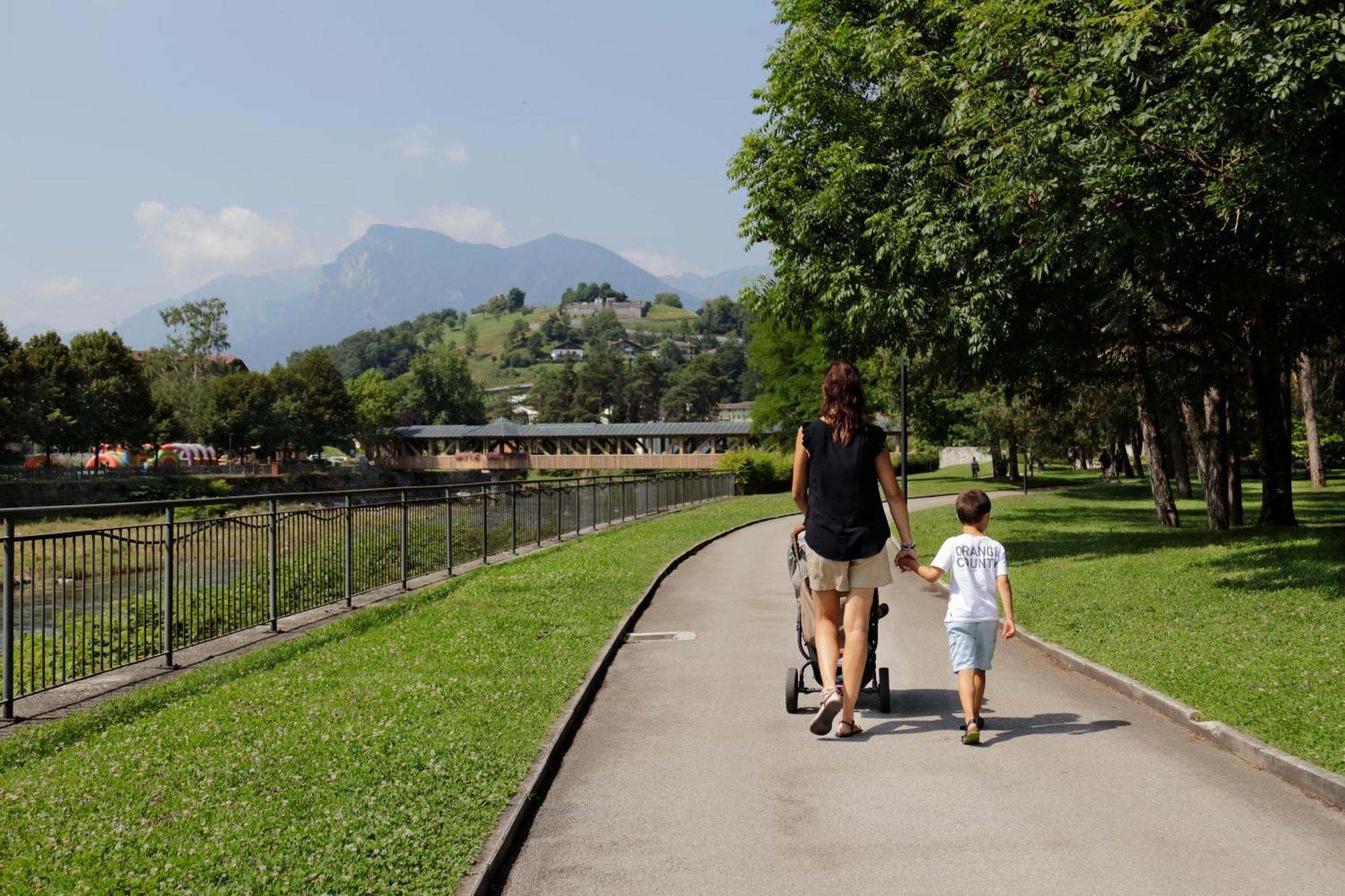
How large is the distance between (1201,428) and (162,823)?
1028 inches

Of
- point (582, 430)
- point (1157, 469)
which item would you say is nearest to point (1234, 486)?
point (1157, 469)

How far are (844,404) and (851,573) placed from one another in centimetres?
104

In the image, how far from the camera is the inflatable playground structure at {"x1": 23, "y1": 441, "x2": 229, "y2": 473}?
76.0 meters

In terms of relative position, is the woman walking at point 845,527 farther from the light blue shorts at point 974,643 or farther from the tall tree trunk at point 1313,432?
the tall tree trunk at point 1313,432

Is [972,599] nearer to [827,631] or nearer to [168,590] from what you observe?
[827,631]

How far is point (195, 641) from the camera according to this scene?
10.2 meters

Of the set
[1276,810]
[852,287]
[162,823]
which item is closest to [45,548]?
[162,823]

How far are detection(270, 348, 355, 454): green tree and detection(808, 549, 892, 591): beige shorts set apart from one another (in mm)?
87612

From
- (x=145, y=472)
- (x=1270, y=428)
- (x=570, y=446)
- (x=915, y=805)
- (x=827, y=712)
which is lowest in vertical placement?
(x=915, y=805)

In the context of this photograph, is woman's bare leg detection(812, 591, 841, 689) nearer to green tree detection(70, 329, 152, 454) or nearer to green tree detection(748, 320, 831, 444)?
green tree detection(748, 320, 831, 444)

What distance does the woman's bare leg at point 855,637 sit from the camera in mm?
6855

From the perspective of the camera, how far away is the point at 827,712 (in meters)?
6.93

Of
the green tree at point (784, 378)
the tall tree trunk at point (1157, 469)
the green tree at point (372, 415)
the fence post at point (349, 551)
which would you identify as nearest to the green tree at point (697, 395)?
the green tree at point (372, 415)

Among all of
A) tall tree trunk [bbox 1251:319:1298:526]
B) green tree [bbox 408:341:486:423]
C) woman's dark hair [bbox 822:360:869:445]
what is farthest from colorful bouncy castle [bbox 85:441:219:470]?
woman's dark hair [bbox 822:360:869:445]
